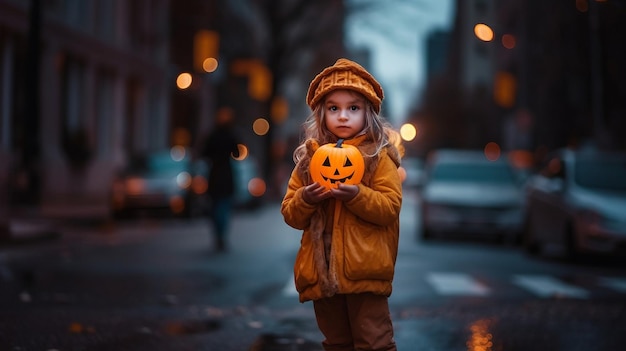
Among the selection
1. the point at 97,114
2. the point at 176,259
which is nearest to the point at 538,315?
the point at 176,259

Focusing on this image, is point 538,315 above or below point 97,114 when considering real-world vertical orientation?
below

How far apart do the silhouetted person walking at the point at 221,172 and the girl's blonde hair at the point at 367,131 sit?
8.55 meters

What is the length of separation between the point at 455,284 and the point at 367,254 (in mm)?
6176

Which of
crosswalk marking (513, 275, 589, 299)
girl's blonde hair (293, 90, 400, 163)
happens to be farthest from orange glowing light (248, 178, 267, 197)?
girl's blonde hair (293, 90, 400, 163)

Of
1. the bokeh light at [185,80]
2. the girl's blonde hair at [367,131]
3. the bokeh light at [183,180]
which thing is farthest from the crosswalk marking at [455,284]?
the bokeh light at [183,180]

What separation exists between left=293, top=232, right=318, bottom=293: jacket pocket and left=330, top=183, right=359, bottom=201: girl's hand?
1.11 ft

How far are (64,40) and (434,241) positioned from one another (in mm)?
15815

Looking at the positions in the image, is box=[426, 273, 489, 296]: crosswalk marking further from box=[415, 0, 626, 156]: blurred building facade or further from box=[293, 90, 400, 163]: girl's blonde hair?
box=[293, 90, 400, 163]: girl's blonde hair

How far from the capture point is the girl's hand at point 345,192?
3922 mm

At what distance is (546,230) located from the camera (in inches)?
575

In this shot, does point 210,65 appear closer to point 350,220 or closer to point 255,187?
point 255,187

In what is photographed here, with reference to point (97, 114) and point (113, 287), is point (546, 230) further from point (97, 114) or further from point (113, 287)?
point (97, 114)

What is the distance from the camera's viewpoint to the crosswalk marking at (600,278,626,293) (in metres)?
10.1

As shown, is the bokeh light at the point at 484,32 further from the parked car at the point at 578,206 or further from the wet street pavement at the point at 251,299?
the parked car at the point at 578,206
